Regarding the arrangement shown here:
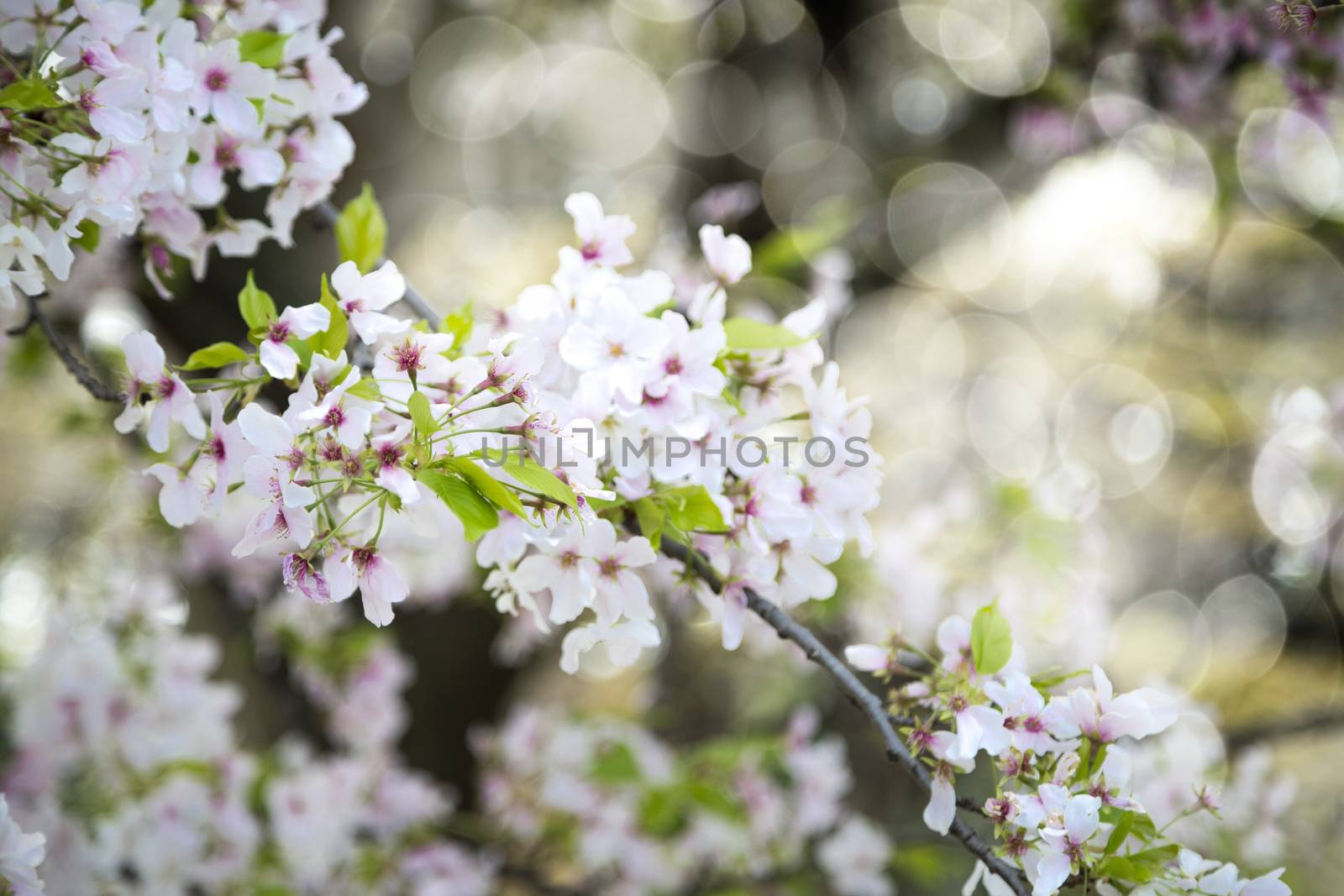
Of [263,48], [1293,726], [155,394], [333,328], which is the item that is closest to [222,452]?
[155,394]

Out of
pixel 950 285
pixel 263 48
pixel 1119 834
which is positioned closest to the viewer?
pixel 1119 834

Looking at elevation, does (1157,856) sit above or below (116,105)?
below

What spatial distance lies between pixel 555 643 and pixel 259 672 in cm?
82

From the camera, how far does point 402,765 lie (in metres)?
2.62

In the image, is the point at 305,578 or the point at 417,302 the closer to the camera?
the point at 305,578

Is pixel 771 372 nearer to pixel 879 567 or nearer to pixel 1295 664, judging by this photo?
pixel 879 567

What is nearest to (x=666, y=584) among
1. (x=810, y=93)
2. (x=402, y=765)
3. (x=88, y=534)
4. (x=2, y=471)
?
(x=402, y=765)

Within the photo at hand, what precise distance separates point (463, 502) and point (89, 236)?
697 millimetres

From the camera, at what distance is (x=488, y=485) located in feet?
2.74

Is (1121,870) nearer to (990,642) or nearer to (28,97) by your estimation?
(990,642)

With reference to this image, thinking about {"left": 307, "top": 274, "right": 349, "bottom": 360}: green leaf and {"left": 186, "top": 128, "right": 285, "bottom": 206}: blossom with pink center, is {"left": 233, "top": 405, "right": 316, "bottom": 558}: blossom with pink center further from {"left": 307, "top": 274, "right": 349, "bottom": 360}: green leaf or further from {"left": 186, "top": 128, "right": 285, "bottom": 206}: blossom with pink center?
{"left": 186, "top": 128, "right": 285, "bottom": 206}: blossom with pink center

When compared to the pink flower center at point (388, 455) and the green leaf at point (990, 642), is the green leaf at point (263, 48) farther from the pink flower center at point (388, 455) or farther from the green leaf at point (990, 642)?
the green leaf at point (990, 642)

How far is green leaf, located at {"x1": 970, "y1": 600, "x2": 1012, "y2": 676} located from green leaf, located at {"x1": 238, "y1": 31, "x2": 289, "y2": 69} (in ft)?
3.54

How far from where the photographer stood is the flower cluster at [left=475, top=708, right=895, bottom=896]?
1845 millimetres
